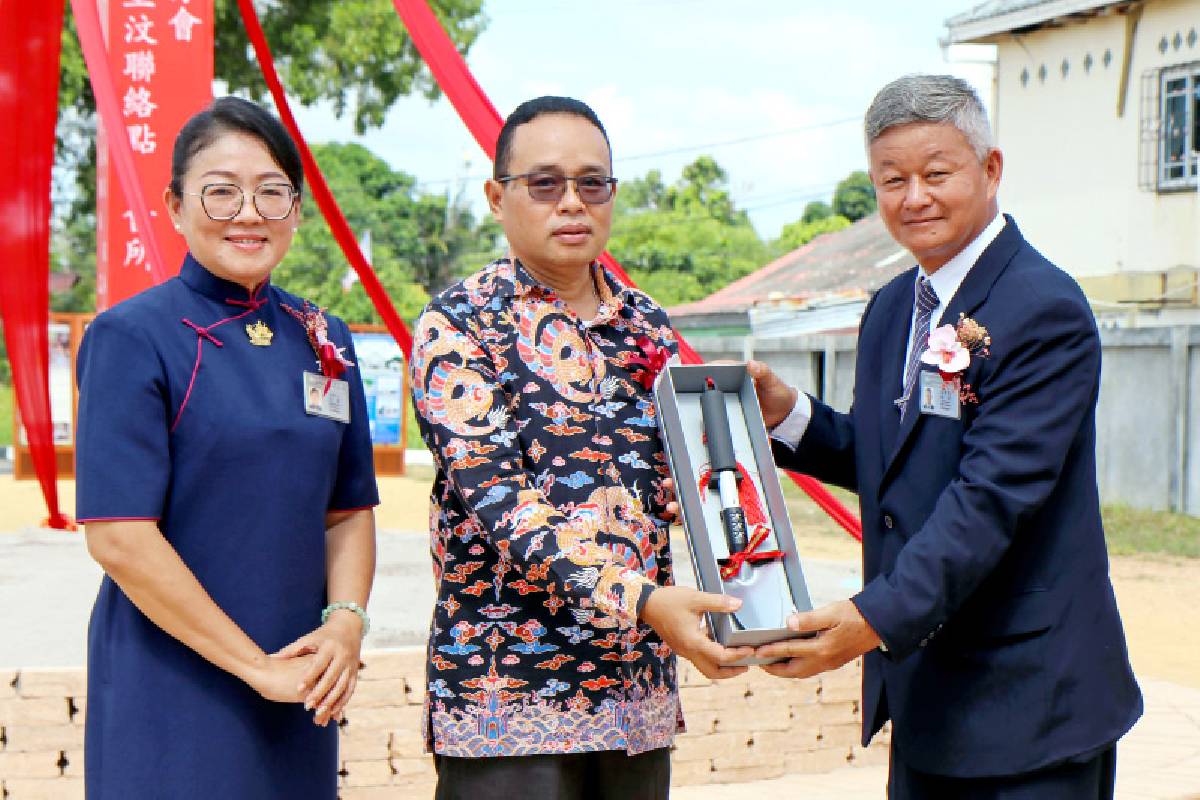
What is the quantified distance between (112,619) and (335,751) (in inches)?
17.5

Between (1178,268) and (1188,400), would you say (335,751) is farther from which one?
(1178,268)

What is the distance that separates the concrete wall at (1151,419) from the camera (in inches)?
455

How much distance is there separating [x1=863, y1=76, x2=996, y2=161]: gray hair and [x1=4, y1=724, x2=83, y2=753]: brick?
2667mm

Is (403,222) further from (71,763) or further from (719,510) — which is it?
(719,510)

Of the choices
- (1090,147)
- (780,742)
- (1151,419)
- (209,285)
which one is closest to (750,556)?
(209,285)

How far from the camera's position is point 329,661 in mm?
2031

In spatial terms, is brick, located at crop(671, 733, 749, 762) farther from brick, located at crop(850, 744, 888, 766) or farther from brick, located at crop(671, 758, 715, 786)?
brick, located at crop(850, 744, 888, 766)

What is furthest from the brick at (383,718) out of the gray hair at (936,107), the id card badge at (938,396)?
the gray hair at (936,107)

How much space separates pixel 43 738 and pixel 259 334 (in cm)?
198

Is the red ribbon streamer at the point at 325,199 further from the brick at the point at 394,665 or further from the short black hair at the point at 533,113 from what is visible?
the short black hair at the point at 533,113

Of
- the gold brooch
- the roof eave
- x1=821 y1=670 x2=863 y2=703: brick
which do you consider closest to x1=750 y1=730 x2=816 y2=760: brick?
x1=821 y1=670 x2=863 y2=703: brick

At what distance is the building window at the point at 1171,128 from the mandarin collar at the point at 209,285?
1274 centimetres

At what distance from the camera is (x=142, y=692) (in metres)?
→ 1.94

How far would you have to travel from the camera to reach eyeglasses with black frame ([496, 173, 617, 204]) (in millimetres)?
2092
